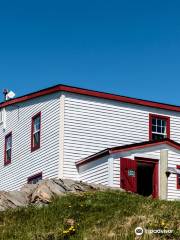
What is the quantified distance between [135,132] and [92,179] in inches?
188

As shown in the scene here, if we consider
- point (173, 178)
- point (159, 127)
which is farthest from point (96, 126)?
point (173, 178)

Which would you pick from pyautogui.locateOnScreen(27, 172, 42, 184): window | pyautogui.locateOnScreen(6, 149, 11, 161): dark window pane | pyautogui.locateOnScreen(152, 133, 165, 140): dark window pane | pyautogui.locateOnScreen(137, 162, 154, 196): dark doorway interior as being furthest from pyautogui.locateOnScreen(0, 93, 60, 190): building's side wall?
pyautogui.locateOnScreen(152, 133, 165, 140): dark window pane

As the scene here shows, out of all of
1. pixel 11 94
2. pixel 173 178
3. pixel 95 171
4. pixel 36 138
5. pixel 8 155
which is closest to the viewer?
pixel 95 171

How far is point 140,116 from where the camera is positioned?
118 ft

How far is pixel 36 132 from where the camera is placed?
3609 cm

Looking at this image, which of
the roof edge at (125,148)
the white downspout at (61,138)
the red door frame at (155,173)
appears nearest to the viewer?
the roof edge at (125,148)

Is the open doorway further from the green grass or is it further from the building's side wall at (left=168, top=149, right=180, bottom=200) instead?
the green grass

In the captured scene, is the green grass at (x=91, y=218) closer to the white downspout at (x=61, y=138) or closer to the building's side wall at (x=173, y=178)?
the white downspout at (x=61, y=138)

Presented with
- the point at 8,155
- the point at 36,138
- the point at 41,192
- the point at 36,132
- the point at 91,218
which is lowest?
the point at 91,218

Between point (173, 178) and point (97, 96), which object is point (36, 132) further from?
point (173, 178)

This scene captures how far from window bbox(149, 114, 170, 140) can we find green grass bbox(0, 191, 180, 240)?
38.5 feet

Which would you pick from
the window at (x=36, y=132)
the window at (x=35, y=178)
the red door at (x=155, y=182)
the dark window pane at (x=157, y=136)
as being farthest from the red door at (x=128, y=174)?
the window at (x=36, y=132)

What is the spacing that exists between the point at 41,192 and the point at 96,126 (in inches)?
355

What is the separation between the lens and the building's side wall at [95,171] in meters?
31.3
